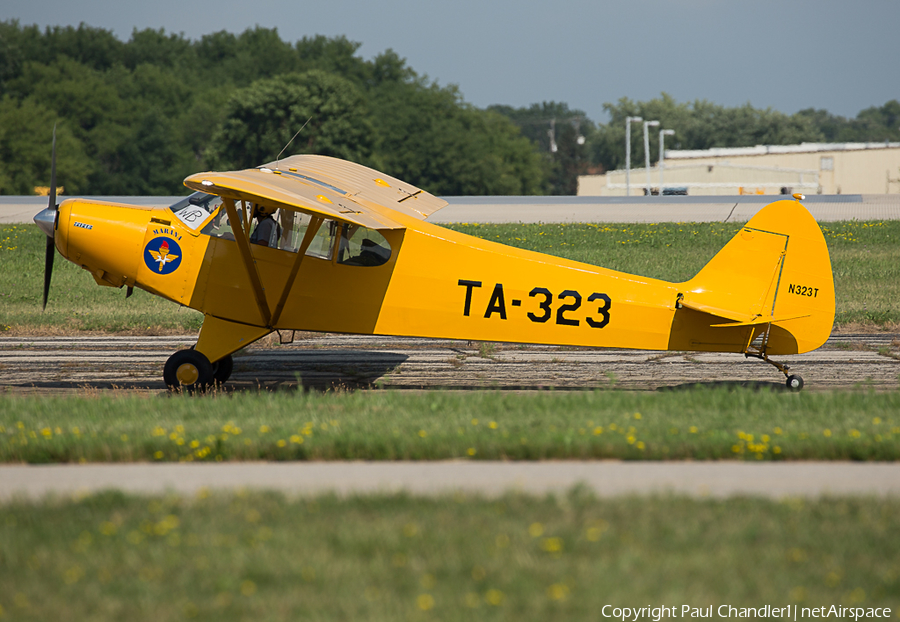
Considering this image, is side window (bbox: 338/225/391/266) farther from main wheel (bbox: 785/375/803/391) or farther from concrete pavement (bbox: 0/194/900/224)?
concrete pavement (bbox: 0/194/900/224)

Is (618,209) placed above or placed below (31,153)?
below

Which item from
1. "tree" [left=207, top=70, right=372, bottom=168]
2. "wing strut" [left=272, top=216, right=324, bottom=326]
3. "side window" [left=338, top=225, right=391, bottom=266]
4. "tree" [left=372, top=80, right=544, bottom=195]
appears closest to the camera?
"wing strut" [left=272, top=216, right=324, bottom=326]

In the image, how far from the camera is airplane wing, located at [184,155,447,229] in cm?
870

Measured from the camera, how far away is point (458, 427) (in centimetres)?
720

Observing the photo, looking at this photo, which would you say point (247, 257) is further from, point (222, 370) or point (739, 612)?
point (739, 612)

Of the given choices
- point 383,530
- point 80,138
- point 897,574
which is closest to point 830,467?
point 897,574

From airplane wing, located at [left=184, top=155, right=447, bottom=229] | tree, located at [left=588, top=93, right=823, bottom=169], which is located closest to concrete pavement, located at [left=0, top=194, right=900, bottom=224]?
airplane wing, located at [left=184, top=155, right=447, bottom=229]

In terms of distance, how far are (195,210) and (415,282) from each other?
3.05 metres

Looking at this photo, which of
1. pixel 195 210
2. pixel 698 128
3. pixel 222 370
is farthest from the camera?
pixel 698 128

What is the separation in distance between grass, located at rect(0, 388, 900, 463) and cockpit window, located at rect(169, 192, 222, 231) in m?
2.73

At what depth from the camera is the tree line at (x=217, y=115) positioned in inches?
2800

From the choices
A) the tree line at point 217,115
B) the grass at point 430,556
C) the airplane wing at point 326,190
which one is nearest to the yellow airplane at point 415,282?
the airplane wing at point 326,190

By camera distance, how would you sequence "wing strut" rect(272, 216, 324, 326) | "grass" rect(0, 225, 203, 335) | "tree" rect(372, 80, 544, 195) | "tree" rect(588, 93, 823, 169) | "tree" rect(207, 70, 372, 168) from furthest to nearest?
"tree" rect(588, 93, 823, 169) < "tree" rect(372, 80, 544, 195) < "tree" rect(207, 70, 372, 168) < "grass" rect(0, 225, 203, 335) < "wing strut" rect(272, 216, 324, 326)

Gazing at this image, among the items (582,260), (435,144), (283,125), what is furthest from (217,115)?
(582,260)
